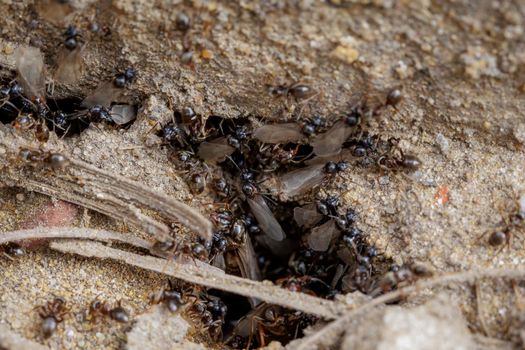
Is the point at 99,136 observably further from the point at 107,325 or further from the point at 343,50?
the point at 343,50

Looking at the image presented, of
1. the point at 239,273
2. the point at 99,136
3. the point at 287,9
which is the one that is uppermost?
the point at 287,9

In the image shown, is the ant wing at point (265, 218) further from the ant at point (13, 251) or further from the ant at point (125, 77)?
the ant at point (13, 251)

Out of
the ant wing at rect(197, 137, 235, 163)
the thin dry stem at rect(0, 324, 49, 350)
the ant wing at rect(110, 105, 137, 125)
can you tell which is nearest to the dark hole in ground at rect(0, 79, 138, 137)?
the ant wing at rect(110, 105, 137, 125)

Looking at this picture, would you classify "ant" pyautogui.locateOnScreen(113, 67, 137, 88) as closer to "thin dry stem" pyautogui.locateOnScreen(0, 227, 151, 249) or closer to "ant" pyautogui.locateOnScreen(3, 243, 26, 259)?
"thin dry stem" pyautogui.locateOnScreen(0, 227, 151, 249)

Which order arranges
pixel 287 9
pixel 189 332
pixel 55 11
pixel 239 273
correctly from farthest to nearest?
pixel 239 273 < pixel 189 332 < pixel 55 11 < pixel 287 9

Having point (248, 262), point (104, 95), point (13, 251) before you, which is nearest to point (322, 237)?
point (248, 262)

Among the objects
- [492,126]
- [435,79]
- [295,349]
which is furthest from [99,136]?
[492,126]
